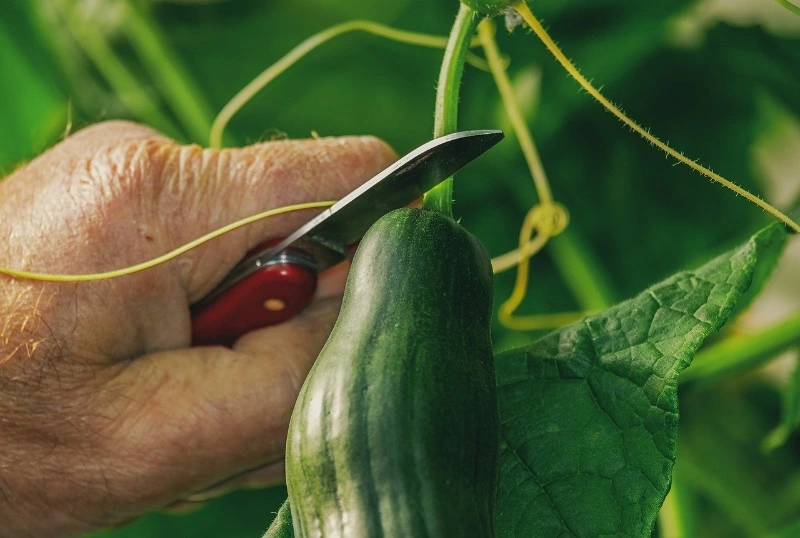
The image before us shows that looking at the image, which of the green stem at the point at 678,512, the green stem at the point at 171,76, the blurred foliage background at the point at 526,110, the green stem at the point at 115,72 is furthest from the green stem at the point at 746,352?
the green stem at the point at 115,72

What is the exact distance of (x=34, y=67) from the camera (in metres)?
1.36

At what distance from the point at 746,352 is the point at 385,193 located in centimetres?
53

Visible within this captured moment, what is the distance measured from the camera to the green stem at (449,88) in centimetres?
60

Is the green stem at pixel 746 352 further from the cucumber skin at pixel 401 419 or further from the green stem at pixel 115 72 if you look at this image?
the green stem at pixel 115 72

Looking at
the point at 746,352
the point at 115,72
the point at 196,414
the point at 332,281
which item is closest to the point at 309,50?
the point at 332,281

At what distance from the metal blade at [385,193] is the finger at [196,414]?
0.09m

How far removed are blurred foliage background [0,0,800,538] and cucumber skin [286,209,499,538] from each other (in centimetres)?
78

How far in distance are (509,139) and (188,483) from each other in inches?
32.2

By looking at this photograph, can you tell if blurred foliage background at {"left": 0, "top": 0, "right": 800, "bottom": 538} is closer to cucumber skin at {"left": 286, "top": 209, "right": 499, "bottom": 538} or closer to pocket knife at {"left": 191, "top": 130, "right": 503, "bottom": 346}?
pocket knife at {"left": 191, "top": 130, "right": 503, "bottom": 346}

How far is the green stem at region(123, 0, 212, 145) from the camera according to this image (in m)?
1.33

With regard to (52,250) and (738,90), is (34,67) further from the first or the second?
(738,90)

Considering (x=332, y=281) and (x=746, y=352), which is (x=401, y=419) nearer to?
(x=332, y=281)

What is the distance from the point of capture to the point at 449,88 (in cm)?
60

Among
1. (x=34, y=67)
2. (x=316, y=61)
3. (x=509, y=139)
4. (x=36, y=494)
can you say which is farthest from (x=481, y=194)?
(x=36, y=494)
